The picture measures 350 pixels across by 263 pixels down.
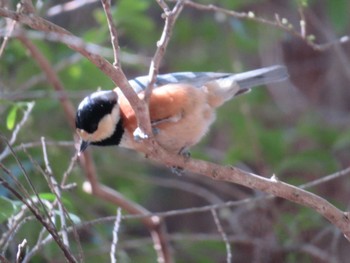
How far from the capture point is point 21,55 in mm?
4285

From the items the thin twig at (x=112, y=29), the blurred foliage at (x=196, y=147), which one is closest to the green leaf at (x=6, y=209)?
the blurred foliage at (x=196, y=147)

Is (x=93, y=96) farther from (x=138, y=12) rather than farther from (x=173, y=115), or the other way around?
(x=138, y=12)

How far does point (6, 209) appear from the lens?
281 centimetres

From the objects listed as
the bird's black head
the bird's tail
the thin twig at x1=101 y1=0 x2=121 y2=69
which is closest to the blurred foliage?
the bird's black head

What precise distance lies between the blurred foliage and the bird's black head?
0.28 m

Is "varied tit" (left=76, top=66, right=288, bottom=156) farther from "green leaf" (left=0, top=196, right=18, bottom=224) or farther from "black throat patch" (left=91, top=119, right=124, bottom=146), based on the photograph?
"green leaf" (left=0, top=196, right=18, bottom=224)

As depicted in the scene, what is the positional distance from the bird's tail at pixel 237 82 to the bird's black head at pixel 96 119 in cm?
54

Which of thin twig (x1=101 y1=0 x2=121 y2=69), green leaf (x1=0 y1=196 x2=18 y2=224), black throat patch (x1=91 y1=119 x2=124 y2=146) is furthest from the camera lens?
black throat patch (x1=91 y1=119 x2=124 y2=146)

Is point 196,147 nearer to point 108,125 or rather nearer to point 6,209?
point 108,125

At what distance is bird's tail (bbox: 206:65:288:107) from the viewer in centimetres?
357

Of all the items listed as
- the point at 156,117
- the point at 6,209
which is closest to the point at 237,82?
the point at 156,117

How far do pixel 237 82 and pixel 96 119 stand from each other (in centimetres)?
83

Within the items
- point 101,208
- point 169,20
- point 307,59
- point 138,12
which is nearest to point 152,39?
point 138,12

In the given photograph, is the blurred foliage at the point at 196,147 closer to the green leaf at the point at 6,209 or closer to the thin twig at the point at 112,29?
the green leaf at the point at 6,209
